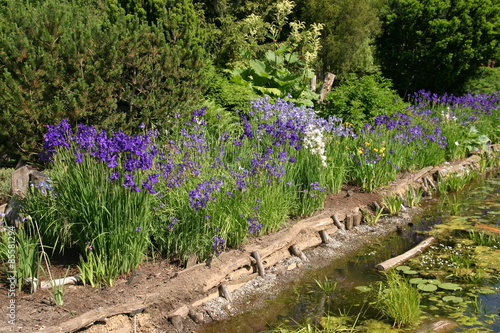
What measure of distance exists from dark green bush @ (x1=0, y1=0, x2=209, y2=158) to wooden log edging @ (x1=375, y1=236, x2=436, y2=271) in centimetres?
335

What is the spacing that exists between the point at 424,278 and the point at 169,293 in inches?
114

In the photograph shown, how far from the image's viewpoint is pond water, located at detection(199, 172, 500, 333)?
4730 mm

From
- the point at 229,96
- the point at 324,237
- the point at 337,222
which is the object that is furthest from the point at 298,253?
the point at 229,96

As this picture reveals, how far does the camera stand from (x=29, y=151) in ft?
18.9

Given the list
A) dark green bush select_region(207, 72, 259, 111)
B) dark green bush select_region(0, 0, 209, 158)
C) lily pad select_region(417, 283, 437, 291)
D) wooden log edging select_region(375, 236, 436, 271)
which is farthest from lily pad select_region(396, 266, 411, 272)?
dark green bush select_region(207, 72, 259, 111)

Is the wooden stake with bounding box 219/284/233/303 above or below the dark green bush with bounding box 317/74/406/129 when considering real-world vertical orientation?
below

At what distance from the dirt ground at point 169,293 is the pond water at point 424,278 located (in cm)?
22

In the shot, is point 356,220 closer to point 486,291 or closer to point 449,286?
point 449,286

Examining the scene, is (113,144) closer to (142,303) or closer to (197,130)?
(142,303)

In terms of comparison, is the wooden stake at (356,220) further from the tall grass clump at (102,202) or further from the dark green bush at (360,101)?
the tall grass clump at (102,202)

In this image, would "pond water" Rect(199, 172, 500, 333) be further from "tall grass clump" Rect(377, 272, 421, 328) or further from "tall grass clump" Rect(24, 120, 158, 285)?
"tall grass clump" Rect(24, 120, 158, 285)

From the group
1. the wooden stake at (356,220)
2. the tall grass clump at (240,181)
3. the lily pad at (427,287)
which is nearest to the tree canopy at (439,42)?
the tall grass clump at (240,181)

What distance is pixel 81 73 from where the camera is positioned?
588cm

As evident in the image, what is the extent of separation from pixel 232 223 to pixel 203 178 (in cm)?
63
